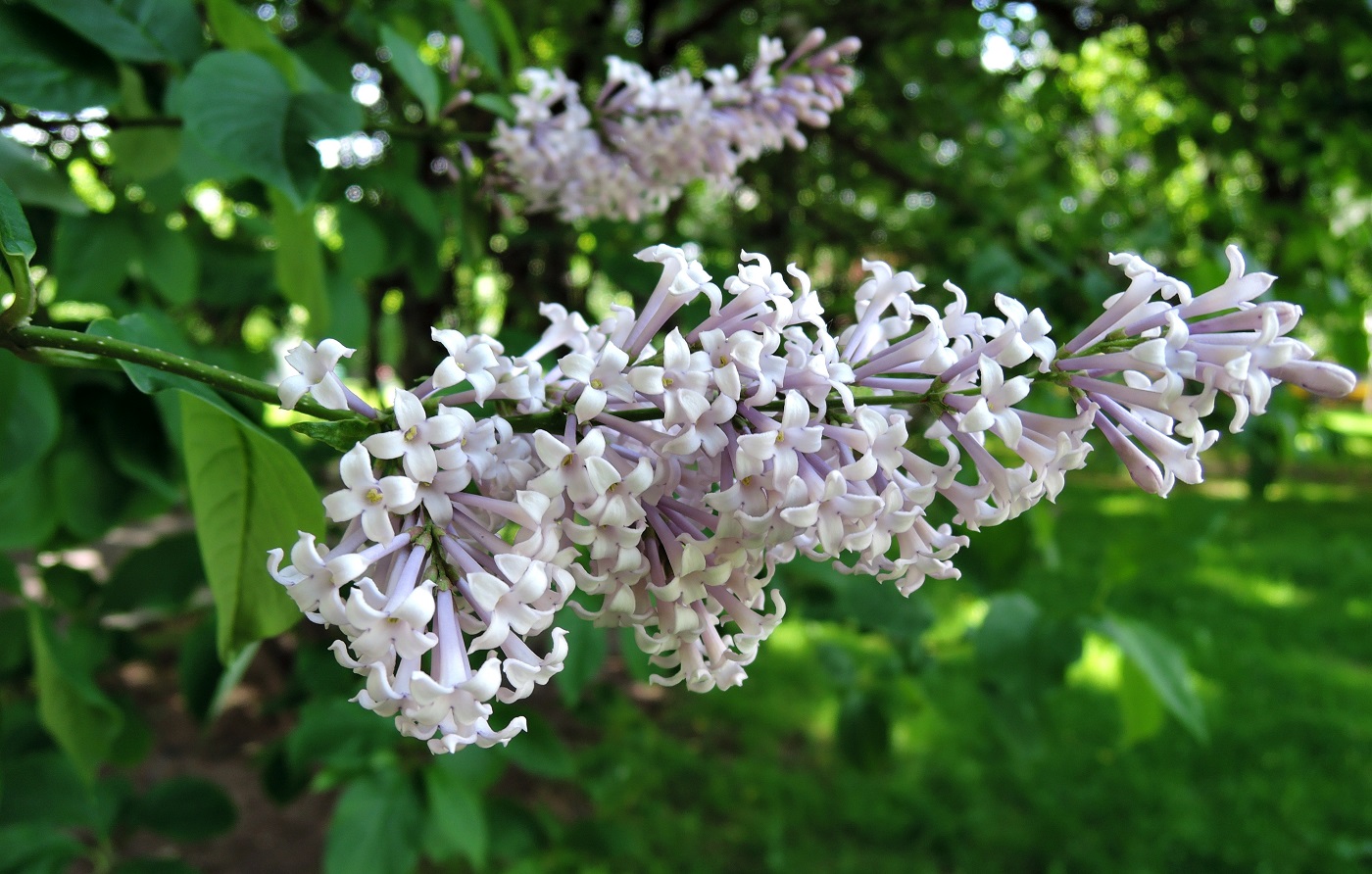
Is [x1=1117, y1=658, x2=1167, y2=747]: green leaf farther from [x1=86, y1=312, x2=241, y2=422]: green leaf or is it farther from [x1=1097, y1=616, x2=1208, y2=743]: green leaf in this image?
[x1=86, y1=312, x2=241, y2=422]: green leaf

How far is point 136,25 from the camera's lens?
1.24 m

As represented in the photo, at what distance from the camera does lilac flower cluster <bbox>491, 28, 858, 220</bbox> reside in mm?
1562

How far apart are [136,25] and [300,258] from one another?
356 millimetres

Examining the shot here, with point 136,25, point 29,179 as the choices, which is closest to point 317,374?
point 29,179

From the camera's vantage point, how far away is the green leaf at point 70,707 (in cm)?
141

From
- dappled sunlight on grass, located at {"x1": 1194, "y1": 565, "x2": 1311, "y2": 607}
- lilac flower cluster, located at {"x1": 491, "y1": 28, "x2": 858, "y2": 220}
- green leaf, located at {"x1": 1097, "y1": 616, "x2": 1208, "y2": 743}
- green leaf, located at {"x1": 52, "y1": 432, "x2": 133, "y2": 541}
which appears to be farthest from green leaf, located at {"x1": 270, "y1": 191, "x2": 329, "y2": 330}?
dappled sunlight on grass, located at {"x1": 1194, "y1": 565, "x2": 1311, "y2": 607}

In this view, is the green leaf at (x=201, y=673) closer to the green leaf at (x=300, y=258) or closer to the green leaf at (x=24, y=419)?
the green leaf at (x=24, y=419)

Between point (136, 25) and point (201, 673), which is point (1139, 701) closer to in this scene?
point (201, 673)

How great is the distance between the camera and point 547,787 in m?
A: 4.10

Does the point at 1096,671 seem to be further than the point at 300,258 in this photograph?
Yes

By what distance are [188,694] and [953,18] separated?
265 centimetres

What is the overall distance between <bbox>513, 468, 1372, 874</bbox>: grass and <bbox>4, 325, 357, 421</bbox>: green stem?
1.55 m

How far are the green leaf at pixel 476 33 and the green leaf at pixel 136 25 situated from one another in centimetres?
38

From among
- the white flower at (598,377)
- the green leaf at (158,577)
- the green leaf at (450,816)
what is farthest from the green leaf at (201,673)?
the white flower at (598,377)
